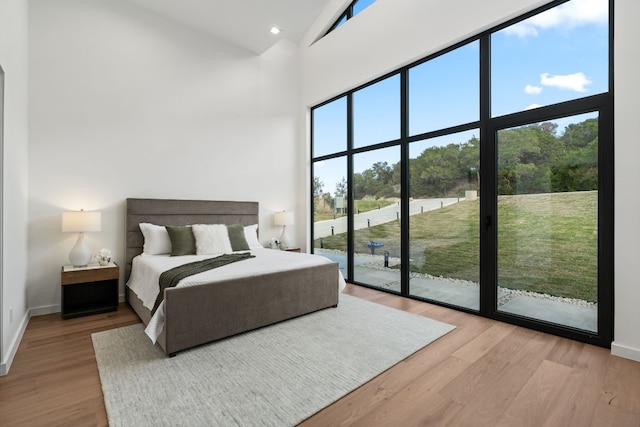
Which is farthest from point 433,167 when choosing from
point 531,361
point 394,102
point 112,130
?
point 112,130

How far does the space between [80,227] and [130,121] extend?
1.49 metres

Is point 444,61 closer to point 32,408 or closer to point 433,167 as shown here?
point 433,167

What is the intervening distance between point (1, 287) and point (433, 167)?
4.07m

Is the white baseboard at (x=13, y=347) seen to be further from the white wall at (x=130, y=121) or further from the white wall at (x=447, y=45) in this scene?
the white wall at (x=447, y=45)

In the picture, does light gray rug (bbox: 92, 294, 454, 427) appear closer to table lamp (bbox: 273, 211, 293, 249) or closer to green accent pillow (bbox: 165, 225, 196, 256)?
green accent pillow (bbox: 165, 225, 196, 256)

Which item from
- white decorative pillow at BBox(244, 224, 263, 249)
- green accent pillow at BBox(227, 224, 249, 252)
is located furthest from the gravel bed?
green accent pillow at BBox(227, 224, 249, 252)

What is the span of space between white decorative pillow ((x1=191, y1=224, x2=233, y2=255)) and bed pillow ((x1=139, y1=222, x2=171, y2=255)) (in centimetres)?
35

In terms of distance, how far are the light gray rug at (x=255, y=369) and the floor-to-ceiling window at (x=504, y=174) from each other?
876 mm

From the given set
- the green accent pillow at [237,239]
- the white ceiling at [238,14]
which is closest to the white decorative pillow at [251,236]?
the green accent pillow at [237,239]

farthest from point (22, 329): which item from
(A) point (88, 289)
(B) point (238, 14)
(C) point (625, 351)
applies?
(C) point (625, 351)

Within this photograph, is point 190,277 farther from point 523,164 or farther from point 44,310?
point 523,164

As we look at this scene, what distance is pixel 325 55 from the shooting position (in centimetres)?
511

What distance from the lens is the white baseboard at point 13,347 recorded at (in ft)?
6.82

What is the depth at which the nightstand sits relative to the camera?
10.5ft
